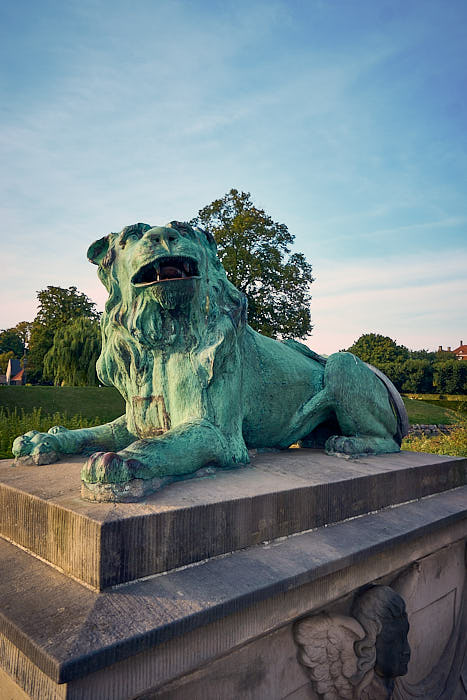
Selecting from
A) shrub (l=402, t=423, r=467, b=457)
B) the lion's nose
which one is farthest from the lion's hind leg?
shrub (l=402, t=423, r=467, b=457)

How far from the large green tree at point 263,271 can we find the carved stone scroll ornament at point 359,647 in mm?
20477

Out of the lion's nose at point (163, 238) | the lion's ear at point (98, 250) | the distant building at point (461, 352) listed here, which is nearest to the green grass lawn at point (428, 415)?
the lion's ear at point (98, 250)

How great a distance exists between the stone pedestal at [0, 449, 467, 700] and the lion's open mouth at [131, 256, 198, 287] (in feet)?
3.21

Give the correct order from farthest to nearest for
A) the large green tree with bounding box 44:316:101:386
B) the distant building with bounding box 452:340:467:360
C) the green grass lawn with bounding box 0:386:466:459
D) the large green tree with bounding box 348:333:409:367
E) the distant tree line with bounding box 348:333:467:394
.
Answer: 1. the distant building with bounding box 452:340:467:360
2. the large green tree with bounding box 348:333:409:367
3. the distant tree line with bounding box 348:333:467:394
4. the large green tree with bounding box 44:316:101:386
5. the green grass lawn with bounding box 0:386:466:459

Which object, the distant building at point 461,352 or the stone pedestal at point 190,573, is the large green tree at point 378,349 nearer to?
the distant building at point 461,352

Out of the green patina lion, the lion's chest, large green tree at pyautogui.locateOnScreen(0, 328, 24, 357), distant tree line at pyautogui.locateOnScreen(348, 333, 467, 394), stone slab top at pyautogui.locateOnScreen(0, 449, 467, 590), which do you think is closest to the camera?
stone slab top at pyautogui.locateOnScreen(0, 449, 467, 590)

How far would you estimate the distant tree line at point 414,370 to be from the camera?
50.5 meters

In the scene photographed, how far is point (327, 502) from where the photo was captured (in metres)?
2.51

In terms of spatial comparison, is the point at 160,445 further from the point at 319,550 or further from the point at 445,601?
the point at 445,601

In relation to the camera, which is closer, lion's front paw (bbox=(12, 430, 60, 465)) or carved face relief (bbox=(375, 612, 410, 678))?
carved face relief (bbox=(375, 612, 410, 678))

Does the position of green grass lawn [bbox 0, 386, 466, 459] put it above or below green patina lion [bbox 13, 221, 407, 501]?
below

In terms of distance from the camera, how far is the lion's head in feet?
7.86

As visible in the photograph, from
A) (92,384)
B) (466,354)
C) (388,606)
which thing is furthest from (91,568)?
(466,354)

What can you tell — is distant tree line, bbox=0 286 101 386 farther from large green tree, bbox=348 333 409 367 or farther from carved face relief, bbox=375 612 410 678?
large green tree, bbox=348 333 409 367
